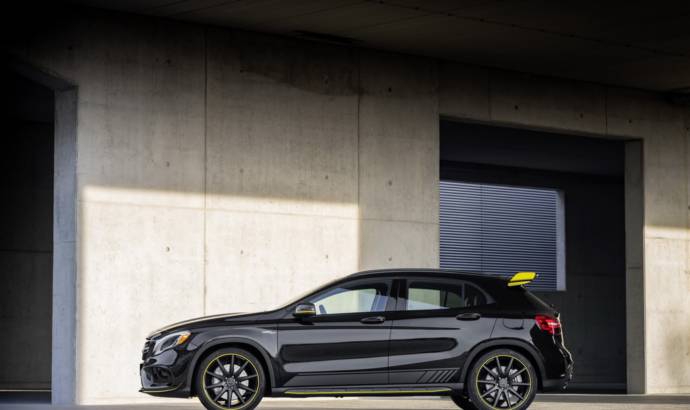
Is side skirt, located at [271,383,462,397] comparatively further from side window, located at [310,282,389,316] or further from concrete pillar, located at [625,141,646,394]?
concrete pillar, located at [625,141,646,394]

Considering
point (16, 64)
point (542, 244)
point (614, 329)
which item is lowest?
point (614, 329)

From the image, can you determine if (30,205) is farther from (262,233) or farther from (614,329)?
(614,329)

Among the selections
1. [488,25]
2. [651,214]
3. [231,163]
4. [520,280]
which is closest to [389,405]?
[520,280]

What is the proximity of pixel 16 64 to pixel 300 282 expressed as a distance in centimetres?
499

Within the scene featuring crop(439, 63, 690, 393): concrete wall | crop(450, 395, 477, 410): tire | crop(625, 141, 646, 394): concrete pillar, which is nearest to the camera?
crop(450, 395, 477, 410): tire

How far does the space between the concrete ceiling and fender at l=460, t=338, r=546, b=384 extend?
4.96 meters

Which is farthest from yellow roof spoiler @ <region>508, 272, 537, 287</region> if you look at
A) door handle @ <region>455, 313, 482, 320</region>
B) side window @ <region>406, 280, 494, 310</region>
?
door handle @ <region>455, 313, 482, 320</region>

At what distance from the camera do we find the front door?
1231 cm

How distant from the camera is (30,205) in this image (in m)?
25.4

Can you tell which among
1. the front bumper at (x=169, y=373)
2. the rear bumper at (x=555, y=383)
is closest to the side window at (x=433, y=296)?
the rear bumper at (x=555, y=383)

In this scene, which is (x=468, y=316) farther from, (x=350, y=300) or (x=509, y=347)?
(x=350, y=300)

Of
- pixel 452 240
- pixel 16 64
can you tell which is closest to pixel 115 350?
pixel 16 64

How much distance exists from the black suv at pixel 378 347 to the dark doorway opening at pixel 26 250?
1290 centimetres

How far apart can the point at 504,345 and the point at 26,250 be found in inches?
589
